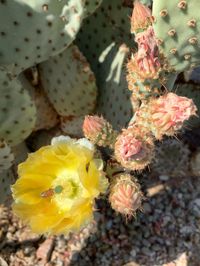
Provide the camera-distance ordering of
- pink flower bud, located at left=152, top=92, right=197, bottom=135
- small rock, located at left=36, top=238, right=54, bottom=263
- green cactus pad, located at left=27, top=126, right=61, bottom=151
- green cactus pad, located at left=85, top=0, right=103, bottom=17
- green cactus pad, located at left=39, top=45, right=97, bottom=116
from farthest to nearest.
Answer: green cactus pad, located at left=27, top=126, right=61, bottom=151 < small rock, located at left=36, top=238, right=54, bottom=263 < green cactus pad, located at left=39, top=45, right=97, bottom=116 < green cactus pad, located at left=85, top=0, right=103, bottom=17 < pink flower bud, located at left=152, top=92, right=197, bottom=135

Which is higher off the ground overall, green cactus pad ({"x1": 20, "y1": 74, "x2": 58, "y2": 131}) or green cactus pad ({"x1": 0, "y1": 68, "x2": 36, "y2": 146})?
green cactus pad ({"x1": 0, "y1": 68, "x2": 36, "y2": 146})

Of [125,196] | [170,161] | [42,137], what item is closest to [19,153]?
[42,137]

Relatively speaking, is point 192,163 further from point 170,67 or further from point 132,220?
point 170,67

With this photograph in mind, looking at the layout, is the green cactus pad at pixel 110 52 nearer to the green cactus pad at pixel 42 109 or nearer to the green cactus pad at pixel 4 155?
the green cactus pad at pixel 42 109

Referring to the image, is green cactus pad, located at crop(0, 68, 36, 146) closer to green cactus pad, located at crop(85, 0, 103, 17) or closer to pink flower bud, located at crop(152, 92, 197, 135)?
green cactus pad, located at crop(85, 0, 103, 17)

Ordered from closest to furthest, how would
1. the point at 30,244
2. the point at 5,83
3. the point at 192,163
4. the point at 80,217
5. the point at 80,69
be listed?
the point at 80,217
the point at 5,83
the point at 80,69
the point at 30,244
the point at 192,163

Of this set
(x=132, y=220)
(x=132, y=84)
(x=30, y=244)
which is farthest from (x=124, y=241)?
(x=132, y=84)

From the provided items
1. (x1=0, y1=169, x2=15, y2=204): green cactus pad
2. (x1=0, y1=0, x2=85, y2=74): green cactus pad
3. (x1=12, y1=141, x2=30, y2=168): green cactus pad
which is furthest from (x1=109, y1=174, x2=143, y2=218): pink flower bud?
(x1=12, y1=141, x2=30, y2=168): green cactus pad
